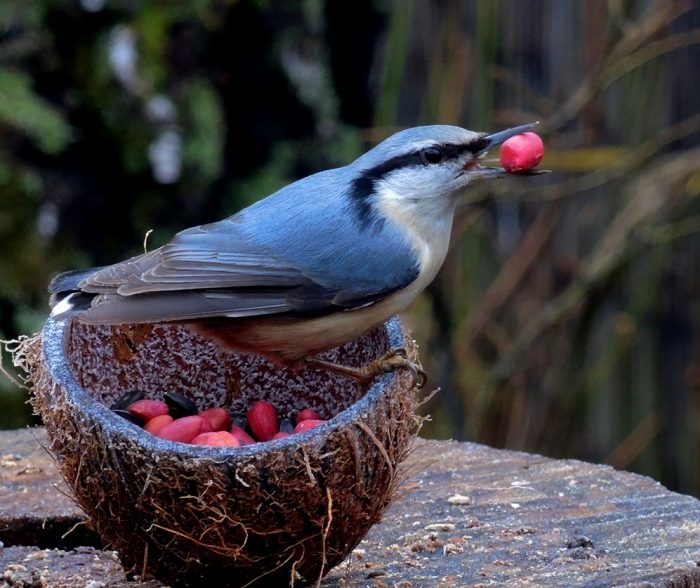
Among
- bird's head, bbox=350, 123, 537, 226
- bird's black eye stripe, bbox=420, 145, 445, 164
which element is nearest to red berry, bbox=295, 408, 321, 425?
bird's head, bbox=350, 123, 537, 226

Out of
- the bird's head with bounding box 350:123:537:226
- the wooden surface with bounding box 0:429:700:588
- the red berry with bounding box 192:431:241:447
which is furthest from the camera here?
the bird's head with bounding box 350:123:537:226

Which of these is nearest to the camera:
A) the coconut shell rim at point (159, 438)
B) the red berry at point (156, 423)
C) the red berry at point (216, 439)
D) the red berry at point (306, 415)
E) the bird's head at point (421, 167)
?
the coconut shell rim at point (159, 438)

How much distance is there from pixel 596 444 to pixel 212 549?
3733 millimetres

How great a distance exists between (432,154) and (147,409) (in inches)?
40.7

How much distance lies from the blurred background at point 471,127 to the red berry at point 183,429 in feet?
7.30

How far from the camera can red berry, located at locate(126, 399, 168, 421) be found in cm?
292

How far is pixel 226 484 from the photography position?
250 cm

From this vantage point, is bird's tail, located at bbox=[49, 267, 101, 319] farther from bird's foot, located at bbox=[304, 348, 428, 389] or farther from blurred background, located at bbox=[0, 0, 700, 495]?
blurred background, located at bbox=[0, 0, 700, 495]

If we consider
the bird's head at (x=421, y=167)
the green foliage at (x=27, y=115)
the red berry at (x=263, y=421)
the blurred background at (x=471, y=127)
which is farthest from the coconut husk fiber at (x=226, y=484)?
the blurred background at (x=471, y=127)

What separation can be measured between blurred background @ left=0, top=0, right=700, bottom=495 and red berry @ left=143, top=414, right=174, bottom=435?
216 centimetres

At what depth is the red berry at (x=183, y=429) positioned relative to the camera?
9.18 feet

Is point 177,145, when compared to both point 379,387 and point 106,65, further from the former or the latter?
point 379,387

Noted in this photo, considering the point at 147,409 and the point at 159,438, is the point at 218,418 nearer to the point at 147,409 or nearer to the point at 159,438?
the point at 147,409

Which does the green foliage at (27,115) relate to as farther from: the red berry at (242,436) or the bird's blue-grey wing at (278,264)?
the red berry at (242,436)
